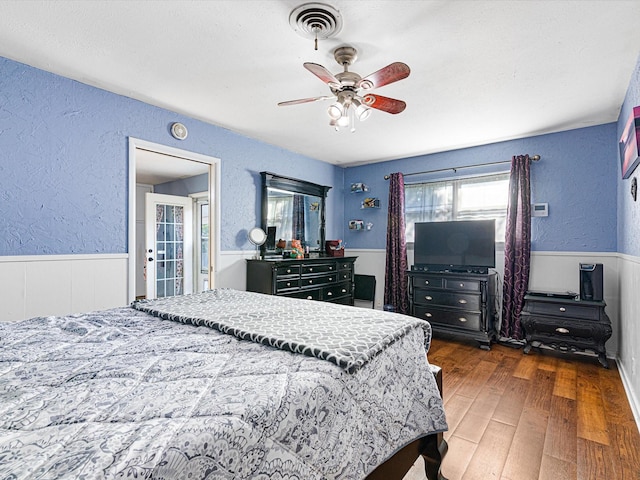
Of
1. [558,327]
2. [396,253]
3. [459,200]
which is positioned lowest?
[558,327]

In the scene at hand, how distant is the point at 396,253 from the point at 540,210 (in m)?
1.79

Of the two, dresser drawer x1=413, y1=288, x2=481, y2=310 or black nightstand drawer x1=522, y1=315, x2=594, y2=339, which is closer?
black nightstand drawer x1=522, y1=315, x2=594, y2=339

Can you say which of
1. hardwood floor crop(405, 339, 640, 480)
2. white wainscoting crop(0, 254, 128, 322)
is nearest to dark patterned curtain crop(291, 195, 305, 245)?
white wainscoting crop(0, 254, 128, 322)

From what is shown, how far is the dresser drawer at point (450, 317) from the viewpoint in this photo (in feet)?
12.1

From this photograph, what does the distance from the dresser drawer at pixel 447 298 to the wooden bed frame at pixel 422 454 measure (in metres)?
2.30

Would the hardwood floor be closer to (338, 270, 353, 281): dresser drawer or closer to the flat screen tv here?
the flat screen tv

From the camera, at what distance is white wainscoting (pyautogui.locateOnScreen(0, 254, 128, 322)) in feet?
7.50

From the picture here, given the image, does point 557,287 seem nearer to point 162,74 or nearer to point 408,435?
point 408,435

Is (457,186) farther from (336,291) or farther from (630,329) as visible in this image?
(630,329)

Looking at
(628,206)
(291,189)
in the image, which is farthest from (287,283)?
(628,206)

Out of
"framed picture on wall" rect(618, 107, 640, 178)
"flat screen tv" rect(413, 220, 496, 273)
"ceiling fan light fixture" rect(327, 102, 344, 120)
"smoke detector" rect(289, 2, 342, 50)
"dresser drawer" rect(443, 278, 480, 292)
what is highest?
"smoke detector" rect(289, 2, 342, 50)

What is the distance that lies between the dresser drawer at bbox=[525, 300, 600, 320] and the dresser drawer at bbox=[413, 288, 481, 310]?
514 mm

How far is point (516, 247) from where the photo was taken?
3.77 meters

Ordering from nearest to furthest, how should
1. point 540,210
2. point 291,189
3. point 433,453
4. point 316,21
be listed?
point 433,453, point 316,21, point 540,210, point 291,189
